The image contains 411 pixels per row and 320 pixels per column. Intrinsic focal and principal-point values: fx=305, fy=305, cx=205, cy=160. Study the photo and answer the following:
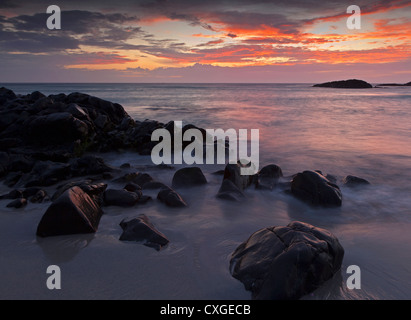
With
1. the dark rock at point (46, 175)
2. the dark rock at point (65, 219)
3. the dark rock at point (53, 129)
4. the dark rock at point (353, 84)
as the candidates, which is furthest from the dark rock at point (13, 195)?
the dark rock at point (353, 84)

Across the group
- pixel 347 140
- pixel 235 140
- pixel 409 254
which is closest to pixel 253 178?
pixel 409 254

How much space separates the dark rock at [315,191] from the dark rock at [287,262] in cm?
206

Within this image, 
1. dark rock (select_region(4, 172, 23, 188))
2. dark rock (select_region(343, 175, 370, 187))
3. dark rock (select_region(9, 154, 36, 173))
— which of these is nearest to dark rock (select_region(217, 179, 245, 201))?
dark rock (select_region(343, 175, 370, 187))

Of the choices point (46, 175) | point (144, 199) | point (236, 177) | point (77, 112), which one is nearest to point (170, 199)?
point (144, 199)

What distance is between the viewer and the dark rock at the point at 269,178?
6.20m

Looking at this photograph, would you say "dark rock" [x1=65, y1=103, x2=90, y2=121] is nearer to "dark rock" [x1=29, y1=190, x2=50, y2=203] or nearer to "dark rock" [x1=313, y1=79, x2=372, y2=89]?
"dark rock" [x1=29, y1=190, x2=50, y2=203]

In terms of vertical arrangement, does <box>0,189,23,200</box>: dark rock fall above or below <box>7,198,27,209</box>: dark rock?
above

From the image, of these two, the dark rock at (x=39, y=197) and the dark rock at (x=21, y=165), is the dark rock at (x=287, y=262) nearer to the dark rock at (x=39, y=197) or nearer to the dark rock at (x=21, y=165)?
the dark rock at (x=39, y=197)

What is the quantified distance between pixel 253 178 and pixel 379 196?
2.39 m

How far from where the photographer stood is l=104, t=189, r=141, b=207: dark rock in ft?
16.5

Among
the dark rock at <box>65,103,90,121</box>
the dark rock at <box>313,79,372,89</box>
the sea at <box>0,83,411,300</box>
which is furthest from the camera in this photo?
the dark rock at <box>313,79,372,89</box>

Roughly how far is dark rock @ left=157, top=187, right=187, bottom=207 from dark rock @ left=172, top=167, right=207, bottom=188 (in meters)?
0.88

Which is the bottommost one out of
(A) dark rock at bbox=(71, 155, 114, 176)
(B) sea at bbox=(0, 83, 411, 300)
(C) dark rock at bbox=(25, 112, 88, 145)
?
(B) sea at bbox=(0, 83, 411, 300)
